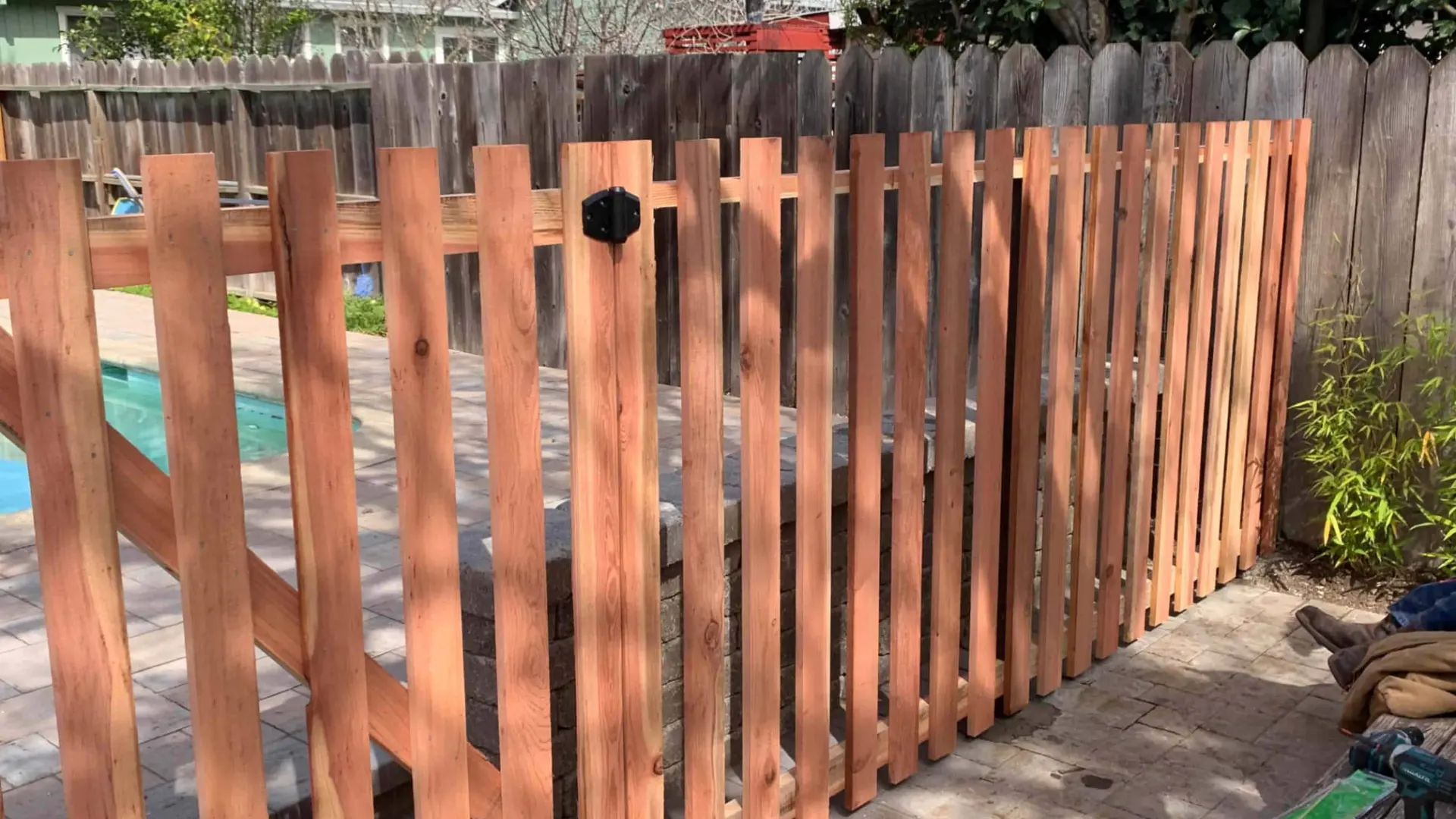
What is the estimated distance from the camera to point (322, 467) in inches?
80.1

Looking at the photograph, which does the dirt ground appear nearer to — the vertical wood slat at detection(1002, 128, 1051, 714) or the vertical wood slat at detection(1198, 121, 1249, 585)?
the vertical wood slat at detection(1198, 121, 1249, 585)

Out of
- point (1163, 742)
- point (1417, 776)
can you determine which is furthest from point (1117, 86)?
point (1417, 776)

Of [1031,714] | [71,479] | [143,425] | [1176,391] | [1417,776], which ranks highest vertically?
[71,479]

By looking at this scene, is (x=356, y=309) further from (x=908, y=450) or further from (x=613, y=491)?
(x=613, y=491)

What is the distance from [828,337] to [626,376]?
67cm

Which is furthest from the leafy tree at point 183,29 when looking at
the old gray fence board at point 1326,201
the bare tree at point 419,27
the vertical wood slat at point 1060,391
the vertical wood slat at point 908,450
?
the vertical wood slat at point 908,450

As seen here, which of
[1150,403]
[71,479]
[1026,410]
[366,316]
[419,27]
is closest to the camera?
[71,479]

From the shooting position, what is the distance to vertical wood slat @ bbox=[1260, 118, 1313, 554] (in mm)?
5129

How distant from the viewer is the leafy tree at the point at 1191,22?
7586 millimetres

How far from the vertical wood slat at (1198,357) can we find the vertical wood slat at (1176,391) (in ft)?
0.06

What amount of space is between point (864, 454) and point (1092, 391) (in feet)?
3.72

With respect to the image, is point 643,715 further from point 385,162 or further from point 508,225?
point 385,162

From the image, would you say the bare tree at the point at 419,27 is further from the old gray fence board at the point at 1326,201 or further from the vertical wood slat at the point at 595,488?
the vertical wood slat at the point at 595,488

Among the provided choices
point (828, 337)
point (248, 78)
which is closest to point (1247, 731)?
point (828, 337)
